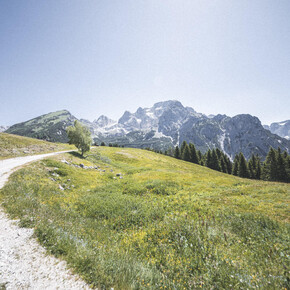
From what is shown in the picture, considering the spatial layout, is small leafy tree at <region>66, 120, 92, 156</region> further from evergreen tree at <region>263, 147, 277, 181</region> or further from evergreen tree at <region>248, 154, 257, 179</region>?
evergreen tree at <region>263, 147, 277, 181</region>

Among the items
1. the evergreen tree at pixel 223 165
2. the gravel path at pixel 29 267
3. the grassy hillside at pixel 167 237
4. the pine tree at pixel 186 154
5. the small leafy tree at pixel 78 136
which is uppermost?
the small leafy tree at pixel 78 136

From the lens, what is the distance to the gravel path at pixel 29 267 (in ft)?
13.1

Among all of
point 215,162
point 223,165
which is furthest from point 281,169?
point 215,162

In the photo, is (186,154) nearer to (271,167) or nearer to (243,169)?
(243,169)

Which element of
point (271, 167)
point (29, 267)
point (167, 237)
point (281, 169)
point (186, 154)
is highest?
point (29, 267)

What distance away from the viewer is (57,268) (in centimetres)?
457

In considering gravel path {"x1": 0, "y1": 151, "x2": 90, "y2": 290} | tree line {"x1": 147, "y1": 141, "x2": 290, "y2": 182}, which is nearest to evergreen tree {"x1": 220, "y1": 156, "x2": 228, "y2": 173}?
tree line {"x1": 147, "y1": 141, "x2": 290, "y2": 182}

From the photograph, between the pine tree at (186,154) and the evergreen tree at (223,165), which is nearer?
the evergreen tree at (223,165)

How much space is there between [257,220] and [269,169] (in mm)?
68762

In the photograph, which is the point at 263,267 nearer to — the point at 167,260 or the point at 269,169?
the point at 167,260

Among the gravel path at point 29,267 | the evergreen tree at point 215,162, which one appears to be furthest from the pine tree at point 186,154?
the gravel path at point 29,267

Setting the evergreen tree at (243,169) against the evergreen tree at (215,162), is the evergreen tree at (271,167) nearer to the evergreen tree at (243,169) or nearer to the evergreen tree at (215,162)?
the evergreen tree at (243,169)

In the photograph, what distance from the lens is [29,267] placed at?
14.7ft

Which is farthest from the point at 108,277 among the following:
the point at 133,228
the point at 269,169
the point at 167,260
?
the point at 269,169
